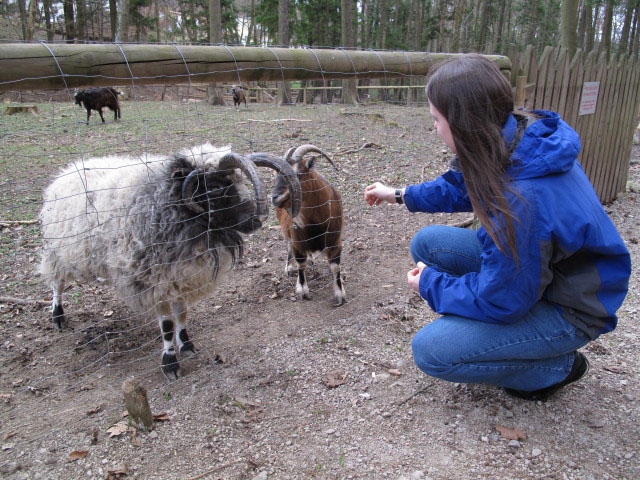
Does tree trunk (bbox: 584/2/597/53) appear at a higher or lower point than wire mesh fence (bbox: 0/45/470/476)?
higher

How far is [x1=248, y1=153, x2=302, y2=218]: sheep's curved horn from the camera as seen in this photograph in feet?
11.6

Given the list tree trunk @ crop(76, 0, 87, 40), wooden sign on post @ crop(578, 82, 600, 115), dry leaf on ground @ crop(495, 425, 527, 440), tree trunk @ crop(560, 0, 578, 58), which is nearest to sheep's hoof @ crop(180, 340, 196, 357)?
dry leaf on ground @ crop(495, 425, 527, 440)

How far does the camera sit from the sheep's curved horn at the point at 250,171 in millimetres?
3172

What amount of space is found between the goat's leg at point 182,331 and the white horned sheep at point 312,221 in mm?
1290

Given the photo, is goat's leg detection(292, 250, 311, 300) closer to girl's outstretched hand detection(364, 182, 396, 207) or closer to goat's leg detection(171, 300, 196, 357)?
goat's leg detection(171, 300, 196, 357)

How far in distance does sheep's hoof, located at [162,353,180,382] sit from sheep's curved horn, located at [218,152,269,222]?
4.14ft

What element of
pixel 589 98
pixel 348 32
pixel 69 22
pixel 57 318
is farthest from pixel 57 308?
pixel 69 22

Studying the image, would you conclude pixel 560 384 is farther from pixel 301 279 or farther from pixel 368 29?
pixel 368 29

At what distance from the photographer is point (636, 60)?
7242 mm

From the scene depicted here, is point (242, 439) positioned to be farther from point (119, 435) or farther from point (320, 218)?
point (320, 218)

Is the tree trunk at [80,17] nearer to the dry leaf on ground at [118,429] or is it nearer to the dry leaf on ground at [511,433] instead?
the dry leaf on ground at [118,429]

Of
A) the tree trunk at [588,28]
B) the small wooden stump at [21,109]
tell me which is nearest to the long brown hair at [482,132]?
the small wooden stump at [21,109]

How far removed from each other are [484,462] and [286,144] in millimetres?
7345

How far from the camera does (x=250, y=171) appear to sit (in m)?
3.19
